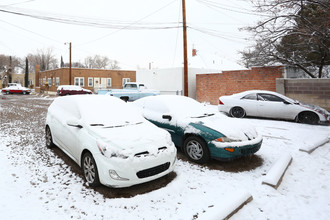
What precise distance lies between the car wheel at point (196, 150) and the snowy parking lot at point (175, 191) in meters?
0.17

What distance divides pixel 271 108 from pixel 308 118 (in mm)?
1471

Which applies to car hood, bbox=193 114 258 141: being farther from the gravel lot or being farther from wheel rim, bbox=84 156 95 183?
wheel rim, bbox=84 156 95 183

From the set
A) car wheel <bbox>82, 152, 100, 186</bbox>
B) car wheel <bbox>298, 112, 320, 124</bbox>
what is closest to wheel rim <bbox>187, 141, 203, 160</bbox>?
car wheel <bbox>82, 152, 100, 186</bbox>

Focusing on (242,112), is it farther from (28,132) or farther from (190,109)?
(28,132)

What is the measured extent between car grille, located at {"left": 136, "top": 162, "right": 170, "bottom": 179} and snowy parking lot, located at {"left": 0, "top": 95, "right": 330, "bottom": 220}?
1.03ft

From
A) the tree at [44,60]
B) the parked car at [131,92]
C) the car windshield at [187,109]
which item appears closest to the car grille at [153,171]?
the car windshield at [187,109]

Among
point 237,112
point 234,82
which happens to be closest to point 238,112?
point 237,112

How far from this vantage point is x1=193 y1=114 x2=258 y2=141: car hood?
4.50m

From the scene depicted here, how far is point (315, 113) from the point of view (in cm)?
857

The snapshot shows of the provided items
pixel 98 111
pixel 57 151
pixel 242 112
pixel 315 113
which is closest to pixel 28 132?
pixel 57 151

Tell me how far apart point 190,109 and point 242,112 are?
222 inches

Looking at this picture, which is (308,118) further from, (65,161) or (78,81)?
(78,81)

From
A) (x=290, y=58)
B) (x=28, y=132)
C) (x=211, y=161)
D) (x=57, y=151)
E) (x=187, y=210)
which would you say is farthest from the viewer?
(x=290, y=58)

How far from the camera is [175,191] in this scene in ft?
11.8
